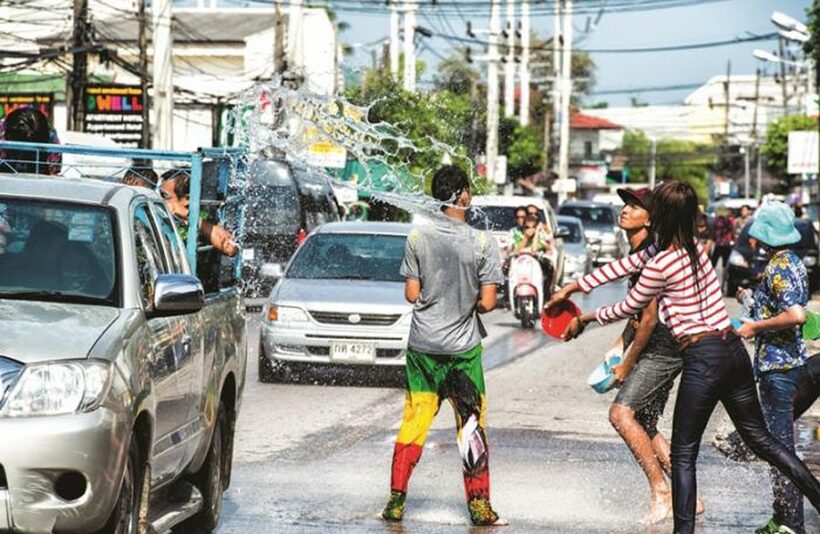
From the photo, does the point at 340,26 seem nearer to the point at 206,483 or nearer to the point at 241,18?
the point at 241,18

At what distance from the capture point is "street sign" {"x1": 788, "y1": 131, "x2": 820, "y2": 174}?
5469cm

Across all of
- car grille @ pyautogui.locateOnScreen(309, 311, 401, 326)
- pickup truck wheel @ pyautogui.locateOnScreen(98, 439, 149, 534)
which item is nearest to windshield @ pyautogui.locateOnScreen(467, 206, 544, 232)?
car grille @ pyautogui.locateOnScreen(309, 311, 401, 326)

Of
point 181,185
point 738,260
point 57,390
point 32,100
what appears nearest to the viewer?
point 57,390

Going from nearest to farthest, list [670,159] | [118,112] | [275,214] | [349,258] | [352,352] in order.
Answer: [352,352] → [349,258] → [275,214] → [118,112] → [670,159]

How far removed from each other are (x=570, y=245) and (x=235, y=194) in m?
20.4

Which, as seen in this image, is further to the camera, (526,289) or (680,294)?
(526,289)

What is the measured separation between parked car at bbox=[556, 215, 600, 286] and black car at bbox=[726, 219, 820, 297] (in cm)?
455

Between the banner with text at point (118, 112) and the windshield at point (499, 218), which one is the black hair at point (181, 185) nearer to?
the windshield at point (499, 218)

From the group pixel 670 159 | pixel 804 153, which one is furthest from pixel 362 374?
pixel 670 159

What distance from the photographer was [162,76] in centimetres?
3350

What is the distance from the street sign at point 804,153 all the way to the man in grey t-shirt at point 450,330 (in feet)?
151

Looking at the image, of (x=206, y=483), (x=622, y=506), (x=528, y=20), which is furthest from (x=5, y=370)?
(x=528, y=20)

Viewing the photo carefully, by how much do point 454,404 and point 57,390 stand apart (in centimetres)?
368

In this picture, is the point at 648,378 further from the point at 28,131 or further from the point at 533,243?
the point at 533,243
